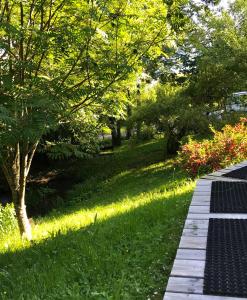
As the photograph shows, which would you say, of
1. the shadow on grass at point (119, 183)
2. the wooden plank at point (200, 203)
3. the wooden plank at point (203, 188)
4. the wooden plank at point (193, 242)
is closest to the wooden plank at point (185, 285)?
the wooden plank at point (193, 242)

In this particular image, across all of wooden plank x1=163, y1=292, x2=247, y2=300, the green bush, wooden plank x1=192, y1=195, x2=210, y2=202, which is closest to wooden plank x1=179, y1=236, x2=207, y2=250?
wooden plank x1=163, y1=292, x2=247, y2=300

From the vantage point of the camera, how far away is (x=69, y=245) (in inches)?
196

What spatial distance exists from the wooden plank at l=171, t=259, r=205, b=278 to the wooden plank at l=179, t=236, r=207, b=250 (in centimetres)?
27

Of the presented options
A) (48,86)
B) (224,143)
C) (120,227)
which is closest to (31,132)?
(48,86)

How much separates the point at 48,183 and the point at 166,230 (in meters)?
12.9

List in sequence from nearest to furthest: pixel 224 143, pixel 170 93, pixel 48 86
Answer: pixel 48 86, pixel 224 143, pixel 170 93

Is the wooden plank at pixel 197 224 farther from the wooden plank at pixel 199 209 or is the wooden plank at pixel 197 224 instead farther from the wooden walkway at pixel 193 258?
the wooden plank at pixel 199 209

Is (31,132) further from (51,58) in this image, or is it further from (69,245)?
(51,58)

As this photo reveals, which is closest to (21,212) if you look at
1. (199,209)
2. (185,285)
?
(199,209)

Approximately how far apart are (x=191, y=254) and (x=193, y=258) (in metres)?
0.08

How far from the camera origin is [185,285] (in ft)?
8.94

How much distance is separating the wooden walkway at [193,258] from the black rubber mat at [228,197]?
11 cm

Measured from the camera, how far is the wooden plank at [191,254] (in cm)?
316

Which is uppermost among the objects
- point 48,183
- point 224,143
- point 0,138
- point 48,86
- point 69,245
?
point 48,86
